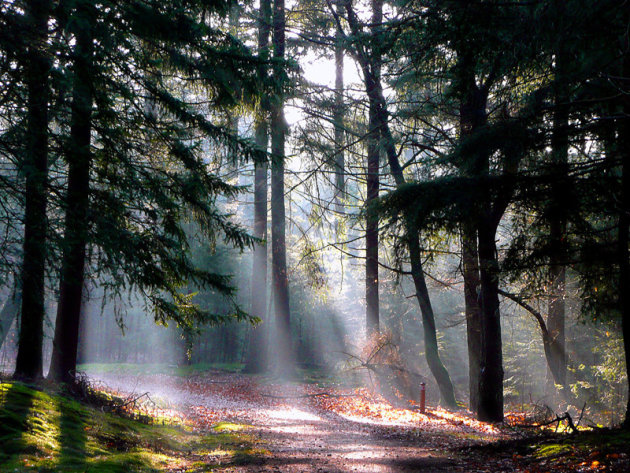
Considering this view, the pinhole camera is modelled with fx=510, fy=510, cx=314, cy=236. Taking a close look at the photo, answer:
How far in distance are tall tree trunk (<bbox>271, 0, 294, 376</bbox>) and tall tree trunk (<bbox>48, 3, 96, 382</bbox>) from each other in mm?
5892

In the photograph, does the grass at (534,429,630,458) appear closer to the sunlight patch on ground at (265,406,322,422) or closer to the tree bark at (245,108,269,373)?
the sunlight patch on ground at (265,406,322,422)

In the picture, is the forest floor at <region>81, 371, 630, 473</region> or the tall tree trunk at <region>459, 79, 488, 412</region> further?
the tall tree trunk at <region>459, 79, 488, 412</region>

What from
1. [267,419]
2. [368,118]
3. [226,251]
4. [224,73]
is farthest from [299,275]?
[224,73]

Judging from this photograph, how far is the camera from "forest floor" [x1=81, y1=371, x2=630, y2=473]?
5.57 m

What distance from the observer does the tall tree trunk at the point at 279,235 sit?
1455 cm

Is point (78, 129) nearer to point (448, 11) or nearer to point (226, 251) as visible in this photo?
point (448, 11)

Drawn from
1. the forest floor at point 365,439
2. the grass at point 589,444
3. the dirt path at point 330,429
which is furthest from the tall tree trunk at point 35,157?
the grass at point 589,444

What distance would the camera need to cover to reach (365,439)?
8766mm

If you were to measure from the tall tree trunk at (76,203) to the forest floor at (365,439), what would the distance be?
2096 millimetres

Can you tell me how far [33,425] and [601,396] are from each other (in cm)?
1875

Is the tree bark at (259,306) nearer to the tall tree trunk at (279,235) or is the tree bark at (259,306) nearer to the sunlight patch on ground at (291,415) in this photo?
the tall tree trunk at (279,235)

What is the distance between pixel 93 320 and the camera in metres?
38.6

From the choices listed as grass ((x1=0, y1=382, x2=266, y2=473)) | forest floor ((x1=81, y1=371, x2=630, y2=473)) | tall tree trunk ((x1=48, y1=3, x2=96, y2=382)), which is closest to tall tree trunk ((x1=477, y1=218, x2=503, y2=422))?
forest floor ((x1=81, y1=371, x2=630, y2=473))

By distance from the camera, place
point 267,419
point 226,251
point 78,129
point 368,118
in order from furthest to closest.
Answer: point 226,251, point 368,118, point 267,419, point 78,129
